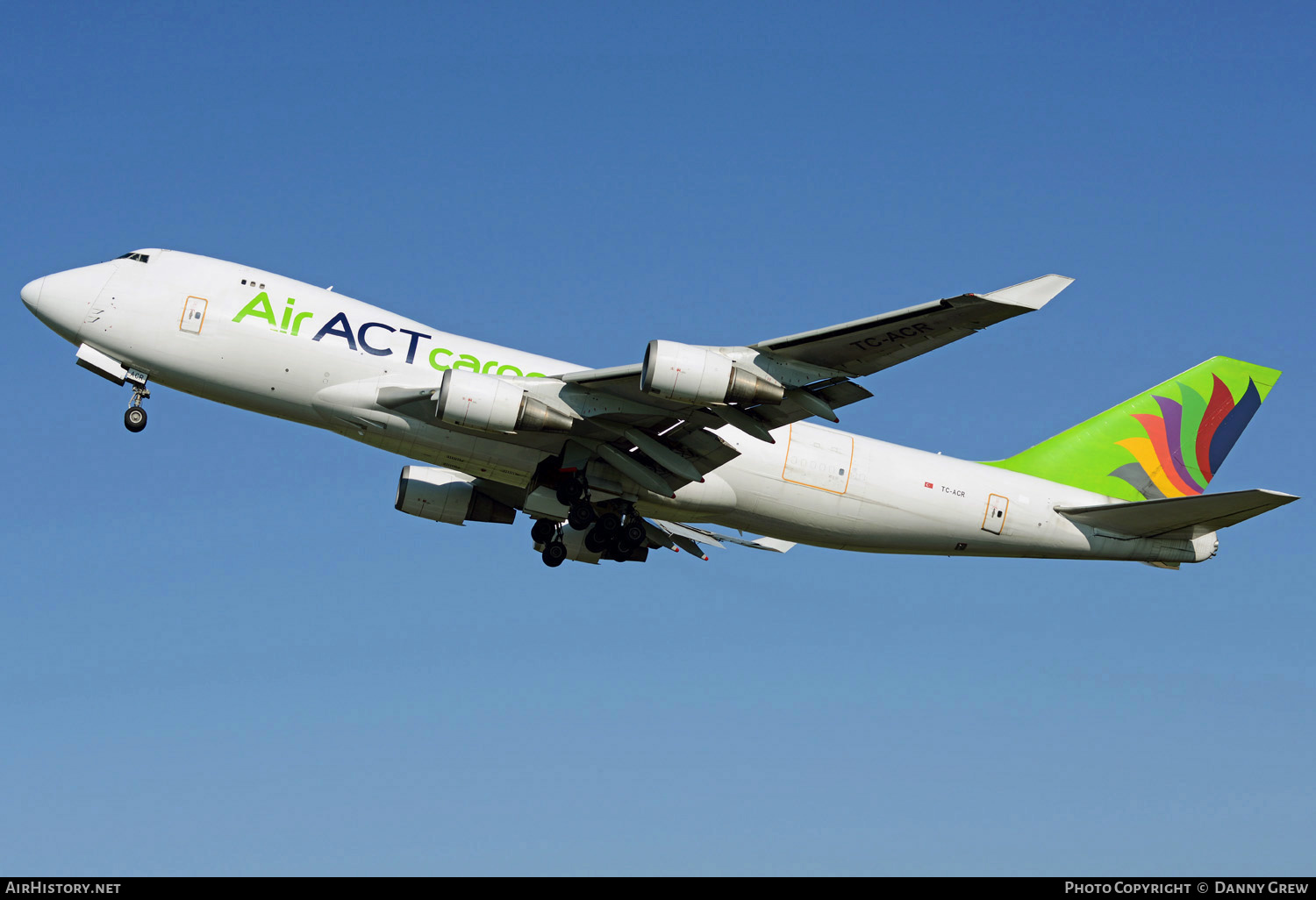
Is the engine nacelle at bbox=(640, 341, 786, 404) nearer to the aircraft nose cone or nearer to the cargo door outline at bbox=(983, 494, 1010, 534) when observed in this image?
the cargo door outline at bbox=(983, 494, 1010, 534)

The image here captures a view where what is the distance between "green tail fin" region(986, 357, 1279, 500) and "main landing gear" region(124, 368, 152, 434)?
70.6 ft

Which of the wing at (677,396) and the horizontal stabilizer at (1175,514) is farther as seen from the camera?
the horizontal stabilizer at (1175,514)

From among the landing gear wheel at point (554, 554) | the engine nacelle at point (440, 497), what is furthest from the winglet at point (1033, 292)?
the engine nacelle at point (440, 497)

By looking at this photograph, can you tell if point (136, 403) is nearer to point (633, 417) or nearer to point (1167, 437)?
point (633, 417)

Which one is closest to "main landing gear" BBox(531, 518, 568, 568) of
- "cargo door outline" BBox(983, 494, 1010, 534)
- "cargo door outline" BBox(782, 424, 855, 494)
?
"cargo door outline" BBox(782, 424, 855, 494)

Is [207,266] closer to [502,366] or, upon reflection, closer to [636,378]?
[502,366]

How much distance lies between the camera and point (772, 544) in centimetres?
3422

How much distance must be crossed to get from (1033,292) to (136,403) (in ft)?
64.4

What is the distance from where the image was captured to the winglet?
21469 mm

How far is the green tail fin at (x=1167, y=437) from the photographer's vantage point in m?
32.7

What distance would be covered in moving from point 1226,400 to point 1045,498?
7433 mm

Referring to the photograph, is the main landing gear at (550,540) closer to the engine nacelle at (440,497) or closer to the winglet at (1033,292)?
the engine nacelle at (440,497)

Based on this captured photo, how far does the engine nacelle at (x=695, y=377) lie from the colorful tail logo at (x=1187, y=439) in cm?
1396
